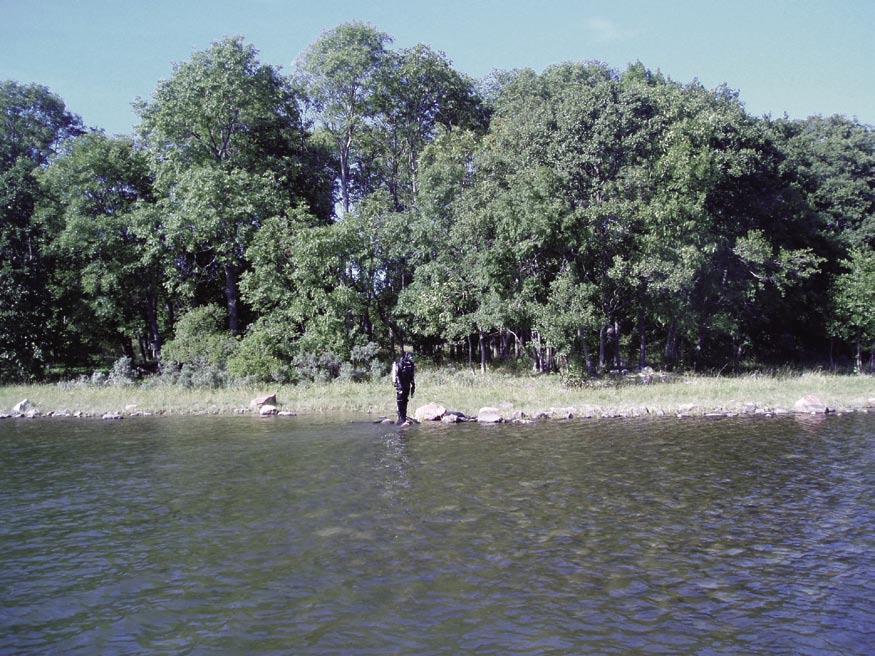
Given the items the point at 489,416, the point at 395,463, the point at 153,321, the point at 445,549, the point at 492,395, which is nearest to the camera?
the point at 445,549

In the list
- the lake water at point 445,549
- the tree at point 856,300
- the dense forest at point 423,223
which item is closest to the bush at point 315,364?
the dense forest at point 423,223

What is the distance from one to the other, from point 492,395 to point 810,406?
12.5m

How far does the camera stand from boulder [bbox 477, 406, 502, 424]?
23031 millimetres

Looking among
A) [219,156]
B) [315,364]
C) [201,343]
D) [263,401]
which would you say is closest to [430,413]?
[263,401]

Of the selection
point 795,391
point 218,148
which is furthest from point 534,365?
point 218,148

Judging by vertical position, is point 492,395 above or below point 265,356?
below

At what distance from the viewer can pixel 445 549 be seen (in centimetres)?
998

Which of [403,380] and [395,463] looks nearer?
[395,463]

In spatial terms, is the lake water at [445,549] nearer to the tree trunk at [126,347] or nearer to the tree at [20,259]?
the tree at [20,259]

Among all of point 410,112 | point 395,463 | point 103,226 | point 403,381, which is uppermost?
point 410,112

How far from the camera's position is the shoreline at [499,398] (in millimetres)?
24938

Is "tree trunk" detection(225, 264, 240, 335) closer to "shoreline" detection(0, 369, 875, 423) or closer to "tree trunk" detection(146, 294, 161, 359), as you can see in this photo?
"tree trunk" detection(146, 294, 161, 359)

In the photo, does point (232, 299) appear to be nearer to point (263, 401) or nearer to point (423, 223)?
point (423, 223)

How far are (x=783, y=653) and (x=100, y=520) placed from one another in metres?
11.1
